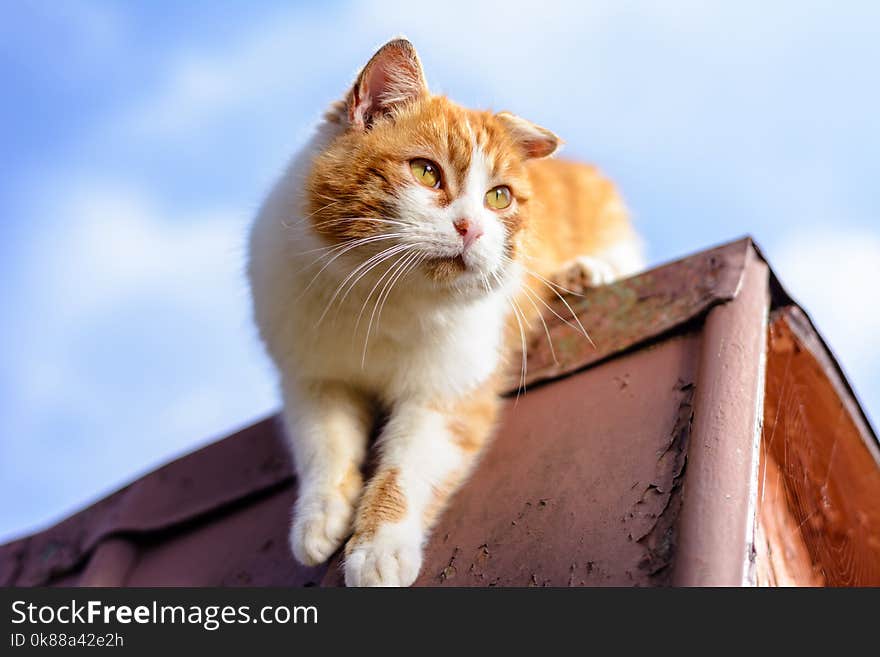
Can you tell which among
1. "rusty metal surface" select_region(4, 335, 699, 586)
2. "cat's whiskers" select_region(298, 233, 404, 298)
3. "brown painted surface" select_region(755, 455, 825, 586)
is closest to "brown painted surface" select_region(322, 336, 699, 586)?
"rusty metal surface" select_region(4, 335, 699, 586)

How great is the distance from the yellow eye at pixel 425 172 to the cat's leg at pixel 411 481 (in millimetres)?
579

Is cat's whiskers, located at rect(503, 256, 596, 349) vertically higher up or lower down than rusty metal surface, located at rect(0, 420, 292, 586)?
higher up

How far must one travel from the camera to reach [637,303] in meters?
2.18

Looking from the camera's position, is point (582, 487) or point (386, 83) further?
point (386, 83)

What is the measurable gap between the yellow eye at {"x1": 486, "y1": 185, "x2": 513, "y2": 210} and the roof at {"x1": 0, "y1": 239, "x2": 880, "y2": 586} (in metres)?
0.37

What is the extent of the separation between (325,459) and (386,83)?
922mm

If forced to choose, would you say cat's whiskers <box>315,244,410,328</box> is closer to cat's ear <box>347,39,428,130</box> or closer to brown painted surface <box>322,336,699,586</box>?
cat's ear <box>347,39,428,130</box>

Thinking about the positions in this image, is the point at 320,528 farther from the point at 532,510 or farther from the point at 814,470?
the point at 814,470

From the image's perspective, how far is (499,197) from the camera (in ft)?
7.04

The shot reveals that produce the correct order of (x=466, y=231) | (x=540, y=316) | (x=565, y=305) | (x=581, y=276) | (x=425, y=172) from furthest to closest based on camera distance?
(x=581, y=276)
(x=565, y=305)
(x=540, y=316)
(x=425, y=172)
(x=466, y=231)

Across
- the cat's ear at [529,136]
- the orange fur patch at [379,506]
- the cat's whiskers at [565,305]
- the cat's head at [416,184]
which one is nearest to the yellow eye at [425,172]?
the cat's head at [416,184]

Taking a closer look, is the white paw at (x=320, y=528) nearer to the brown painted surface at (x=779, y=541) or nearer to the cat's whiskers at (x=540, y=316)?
the cat's whiskers at (x=540, y=316)

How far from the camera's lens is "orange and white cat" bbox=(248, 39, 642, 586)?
191 centimetres

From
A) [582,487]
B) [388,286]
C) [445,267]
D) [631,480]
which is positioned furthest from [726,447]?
[388,286]
